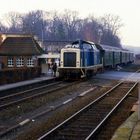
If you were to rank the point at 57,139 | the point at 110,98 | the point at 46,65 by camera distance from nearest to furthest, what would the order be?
the point at 57,139
the point at 110,98
the point at 46,65

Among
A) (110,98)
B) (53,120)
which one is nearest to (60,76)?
(110,98)

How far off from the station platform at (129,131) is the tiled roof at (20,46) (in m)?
42.1

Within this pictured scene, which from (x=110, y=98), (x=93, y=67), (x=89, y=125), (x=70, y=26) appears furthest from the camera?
(x=70, y=26)

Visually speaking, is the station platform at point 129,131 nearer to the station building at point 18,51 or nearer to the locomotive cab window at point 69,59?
the locomotive cab window at point 69,59

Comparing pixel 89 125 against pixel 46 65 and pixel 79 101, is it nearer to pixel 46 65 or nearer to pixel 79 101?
pixel 79 101

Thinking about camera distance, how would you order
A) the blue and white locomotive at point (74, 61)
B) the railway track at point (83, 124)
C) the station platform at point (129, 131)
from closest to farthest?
the station platform at point (129, 131)
the railway track at point (83, 124)
the blue and white locomotive at point (74, 61)

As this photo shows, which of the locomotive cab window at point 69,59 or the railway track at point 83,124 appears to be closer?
the railway track at point 83,124

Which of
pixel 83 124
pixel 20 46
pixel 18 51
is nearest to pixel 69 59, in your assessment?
pixel 83 124

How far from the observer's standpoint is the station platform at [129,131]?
1139 centimetres

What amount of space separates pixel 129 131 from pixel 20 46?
156 ft

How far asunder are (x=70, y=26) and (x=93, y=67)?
10863 centimetres

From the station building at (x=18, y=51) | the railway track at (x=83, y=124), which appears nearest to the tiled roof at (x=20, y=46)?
the station building at (x=18, y=51)

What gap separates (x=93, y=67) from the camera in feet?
130

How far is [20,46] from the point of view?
58906 mm
